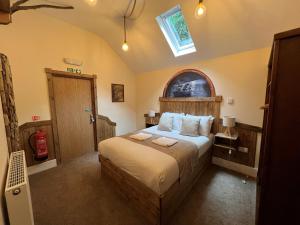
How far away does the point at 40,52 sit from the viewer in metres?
2.48

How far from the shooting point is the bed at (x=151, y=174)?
1.44m

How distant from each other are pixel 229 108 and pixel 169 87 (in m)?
1.56

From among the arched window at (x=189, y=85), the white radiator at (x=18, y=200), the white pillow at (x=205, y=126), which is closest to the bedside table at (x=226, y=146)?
the white pillow at (x=205, y=126)

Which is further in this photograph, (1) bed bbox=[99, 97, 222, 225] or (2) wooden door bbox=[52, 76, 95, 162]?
(2) wooden door bbox=[52, 76, 95, 162]

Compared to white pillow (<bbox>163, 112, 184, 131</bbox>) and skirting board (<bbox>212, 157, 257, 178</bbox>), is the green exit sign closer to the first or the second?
white pillow (<bbox>163, 112, 184, 131</bbox>)

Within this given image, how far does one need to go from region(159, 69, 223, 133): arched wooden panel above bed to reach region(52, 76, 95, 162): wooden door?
208cm

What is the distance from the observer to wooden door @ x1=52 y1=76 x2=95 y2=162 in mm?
2848

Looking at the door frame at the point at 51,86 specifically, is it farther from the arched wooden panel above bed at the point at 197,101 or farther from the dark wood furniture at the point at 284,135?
the dark wood furniture at the point at 284,135

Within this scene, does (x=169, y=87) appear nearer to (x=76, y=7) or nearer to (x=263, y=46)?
(x=263, y=46)

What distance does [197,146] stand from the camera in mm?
2174

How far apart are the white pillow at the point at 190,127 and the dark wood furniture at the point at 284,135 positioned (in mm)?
1633

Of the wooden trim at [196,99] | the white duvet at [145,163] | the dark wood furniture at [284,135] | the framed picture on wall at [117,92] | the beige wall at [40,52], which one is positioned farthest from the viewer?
the framed picture on wall at [117,92]

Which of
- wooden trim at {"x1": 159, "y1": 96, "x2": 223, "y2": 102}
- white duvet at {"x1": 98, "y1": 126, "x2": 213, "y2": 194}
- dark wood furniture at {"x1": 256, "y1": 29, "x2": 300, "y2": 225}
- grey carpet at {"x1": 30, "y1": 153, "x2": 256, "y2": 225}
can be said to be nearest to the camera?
dark wood furniture at {"x1": 256, "y1": 29, "x2": 300, "y2": 225}

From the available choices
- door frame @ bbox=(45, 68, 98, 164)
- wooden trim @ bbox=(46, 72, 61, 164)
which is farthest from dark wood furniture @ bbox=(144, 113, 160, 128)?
wooden trim @ bbox=(46, 72, 61, 164)
